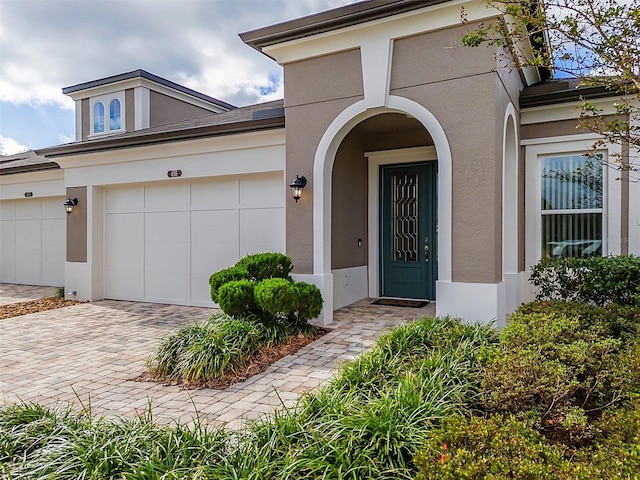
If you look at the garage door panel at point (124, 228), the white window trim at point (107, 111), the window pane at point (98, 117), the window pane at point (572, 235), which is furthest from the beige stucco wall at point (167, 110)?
the window pane at point (572, 235)

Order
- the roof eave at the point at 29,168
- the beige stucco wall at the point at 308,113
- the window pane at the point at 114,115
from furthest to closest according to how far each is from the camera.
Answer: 1. the window pane at the point at 114,115
2. the roof eave at the point at 29,168
3. the beige stucco wall at the point at 308,113

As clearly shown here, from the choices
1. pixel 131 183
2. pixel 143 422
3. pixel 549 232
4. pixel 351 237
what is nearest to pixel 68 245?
pixel 131 183

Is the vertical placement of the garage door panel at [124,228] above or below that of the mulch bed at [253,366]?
above

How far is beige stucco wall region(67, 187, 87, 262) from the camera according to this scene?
32.6 feet

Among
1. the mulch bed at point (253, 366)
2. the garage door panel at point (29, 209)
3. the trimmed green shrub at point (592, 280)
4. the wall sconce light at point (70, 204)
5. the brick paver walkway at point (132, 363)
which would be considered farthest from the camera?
the garage door panel at point (29, 209)

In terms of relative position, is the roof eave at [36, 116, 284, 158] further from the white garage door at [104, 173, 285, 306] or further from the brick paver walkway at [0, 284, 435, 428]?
the brick paver walkway at [0, 284, 435, 428]

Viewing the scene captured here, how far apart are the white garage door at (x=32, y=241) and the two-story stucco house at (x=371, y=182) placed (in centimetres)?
167

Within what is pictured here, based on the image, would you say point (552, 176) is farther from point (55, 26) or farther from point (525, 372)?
point (55, 26)

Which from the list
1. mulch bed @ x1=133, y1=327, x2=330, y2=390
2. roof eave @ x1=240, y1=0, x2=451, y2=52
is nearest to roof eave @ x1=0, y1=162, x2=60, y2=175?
roof eave @ x1=240, y1=0, x2=451, y2=52

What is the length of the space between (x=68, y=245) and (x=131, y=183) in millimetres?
2295

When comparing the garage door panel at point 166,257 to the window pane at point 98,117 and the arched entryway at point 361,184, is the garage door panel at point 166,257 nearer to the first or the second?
the arched entryway at point 361,184

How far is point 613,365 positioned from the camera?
3135mm

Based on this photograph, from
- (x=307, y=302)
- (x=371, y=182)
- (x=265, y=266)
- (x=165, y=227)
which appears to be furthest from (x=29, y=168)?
(x=307, y=302)

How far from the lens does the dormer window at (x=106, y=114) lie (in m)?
13.0
